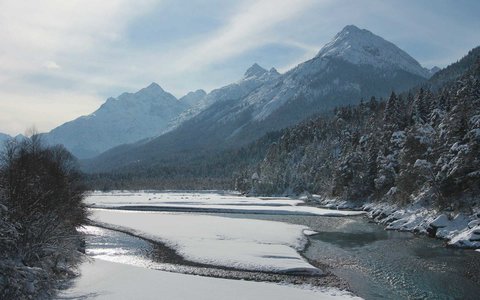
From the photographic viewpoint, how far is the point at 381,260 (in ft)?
123

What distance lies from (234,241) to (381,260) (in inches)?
650

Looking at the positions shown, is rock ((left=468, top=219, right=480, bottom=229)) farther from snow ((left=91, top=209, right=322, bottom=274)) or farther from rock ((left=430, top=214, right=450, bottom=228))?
snow ((left=91, top=209, right=322, bottom=274))

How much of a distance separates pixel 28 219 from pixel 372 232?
44.6 m

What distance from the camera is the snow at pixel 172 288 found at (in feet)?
81.8

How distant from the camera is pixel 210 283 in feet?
94.0

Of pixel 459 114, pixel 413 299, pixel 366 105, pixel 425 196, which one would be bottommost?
pixel 413 299

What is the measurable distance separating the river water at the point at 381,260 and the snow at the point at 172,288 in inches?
149

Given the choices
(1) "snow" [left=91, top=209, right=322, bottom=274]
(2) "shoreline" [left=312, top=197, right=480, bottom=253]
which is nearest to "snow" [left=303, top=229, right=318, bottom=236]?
(1) "snow" [left=91, top=209, right=322, bottom=274]

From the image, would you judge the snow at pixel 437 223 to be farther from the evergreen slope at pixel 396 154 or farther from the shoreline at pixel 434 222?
the evergreen slope at pixel 396 154

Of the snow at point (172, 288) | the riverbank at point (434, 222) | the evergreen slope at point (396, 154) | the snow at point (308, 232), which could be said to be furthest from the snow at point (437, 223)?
the snow at point (172, 288)

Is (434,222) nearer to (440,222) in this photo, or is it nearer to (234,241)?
(440,222)

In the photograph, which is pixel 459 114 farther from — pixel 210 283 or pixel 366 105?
pixel 366 105

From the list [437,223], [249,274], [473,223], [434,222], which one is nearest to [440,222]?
[437,223]

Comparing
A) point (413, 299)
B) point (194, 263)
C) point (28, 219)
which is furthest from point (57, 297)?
point (413, 299)
